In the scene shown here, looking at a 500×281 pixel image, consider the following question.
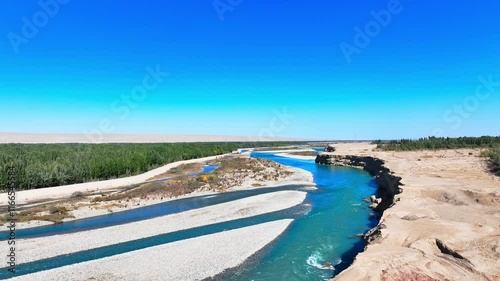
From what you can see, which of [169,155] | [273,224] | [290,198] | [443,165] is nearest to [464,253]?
[273,224]

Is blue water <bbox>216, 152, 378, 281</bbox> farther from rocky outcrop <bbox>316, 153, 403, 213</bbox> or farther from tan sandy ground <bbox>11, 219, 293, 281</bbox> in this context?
rocky outcrop <bbox>316, 153, 403, 213</bbox>

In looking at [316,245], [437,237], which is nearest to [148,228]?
[316,245]

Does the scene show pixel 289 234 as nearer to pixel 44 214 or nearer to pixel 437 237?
pixel 437 237

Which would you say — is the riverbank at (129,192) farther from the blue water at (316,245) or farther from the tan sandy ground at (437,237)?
the tan sandy ground at (437,237)

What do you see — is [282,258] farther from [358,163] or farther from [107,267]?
[358,163]

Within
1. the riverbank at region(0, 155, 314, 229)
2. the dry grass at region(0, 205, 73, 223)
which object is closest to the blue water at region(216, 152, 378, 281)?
the riverbank at region(0, 155, 314, 229)
